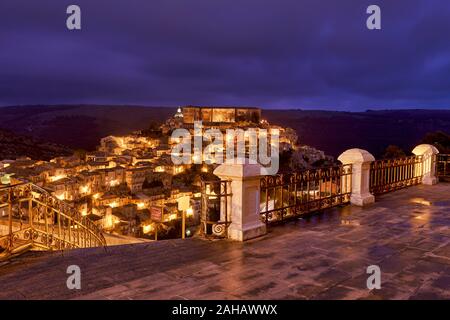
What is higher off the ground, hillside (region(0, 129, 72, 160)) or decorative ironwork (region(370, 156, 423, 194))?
decorative ironwork (region(370, 156, 423, 194))

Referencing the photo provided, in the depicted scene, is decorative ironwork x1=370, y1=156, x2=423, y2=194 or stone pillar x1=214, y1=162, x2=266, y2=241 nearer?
stone pillar x1=214, y1=162, x2=266, y2=241

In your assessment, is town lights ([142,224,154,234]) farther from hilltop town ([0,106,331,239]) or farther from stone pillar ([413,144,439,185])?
stone pillar ([413,144,439,185])

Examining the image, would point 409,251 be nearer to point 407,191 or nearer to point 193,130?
point 407,191

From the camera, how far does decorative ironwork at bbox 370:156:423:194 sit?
36.7 feet

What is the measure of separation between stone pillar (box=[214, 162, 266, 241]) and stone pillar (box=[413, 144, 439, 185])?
872cm

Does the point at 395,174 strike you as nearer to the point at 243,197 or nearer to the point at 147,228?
the point at 243,197

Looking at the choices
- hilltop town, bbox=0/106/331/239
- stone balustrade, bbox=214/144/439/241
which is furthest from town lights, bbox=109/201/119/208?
stone balustrade, bbox=214/144/439/241

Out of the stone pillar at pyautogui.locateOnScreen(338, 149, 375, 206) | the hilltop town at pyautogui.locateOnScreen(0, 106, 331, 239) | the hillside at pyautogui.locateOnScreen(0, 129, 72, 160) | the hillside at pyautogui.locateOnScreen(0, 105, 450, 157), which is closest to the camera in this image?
the stone pillar at pyautogui.locateOnScreen(338, 149, 375, 206)

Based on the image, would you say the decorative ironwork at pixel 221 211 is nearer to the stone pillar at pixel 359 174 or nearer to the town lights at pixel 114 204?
the stone pillar at pixel 359 174

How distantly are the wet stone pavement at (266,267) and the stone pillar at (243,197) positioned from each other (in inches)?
9.4

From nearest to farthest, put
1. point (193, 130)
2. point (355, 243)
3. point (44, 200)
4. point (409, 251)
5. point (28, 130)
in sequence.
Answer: point (409, 251) < point (355, 243) < point (44, 200) < point (193, 130) < point (28, 130)

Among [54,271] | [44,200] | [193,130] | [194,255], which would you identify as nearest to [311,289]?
[194,255]
